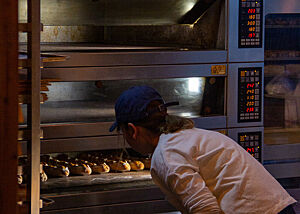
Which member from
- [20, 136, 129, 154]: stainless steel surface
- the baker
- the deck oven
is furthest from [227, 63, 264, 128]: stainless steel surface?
the baker

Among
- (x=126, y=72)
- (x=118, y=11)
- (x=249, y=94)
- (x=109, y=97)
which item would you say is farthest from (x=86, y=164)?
(x=249, y=94)

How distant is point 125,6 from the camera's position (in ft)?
10.0

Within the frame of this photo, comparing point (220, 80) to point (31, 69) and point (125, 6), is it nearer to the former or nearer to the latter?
point (125, 6)

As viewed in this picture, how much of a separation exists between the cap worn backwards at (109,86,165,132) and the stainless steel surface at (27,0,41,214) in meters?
0.29

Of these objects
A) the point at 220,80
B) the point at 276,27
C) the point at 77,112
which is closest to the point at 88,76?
the point at 77,112

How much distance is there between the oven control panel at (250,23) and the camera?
3.08 metres

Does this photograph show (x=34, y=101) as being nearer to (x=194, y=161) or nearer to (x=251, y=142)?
(x=194, y=161)

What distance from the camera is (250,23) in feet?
10.2

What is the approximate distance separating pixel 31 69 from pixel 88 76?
3.42ft

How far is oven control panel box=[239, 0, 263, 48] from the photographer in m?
3.08

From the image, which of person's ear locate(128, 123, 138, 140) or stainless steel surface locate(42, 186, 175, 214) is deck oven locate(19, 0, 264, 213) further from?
person's ear locate(128, 123, 138, 140)

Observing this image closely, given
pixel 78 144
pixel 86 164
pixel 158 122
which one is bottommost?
pixel 86 164

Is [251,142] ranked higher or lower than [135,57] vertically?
lower

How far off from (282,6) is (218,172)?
1.84 metres
